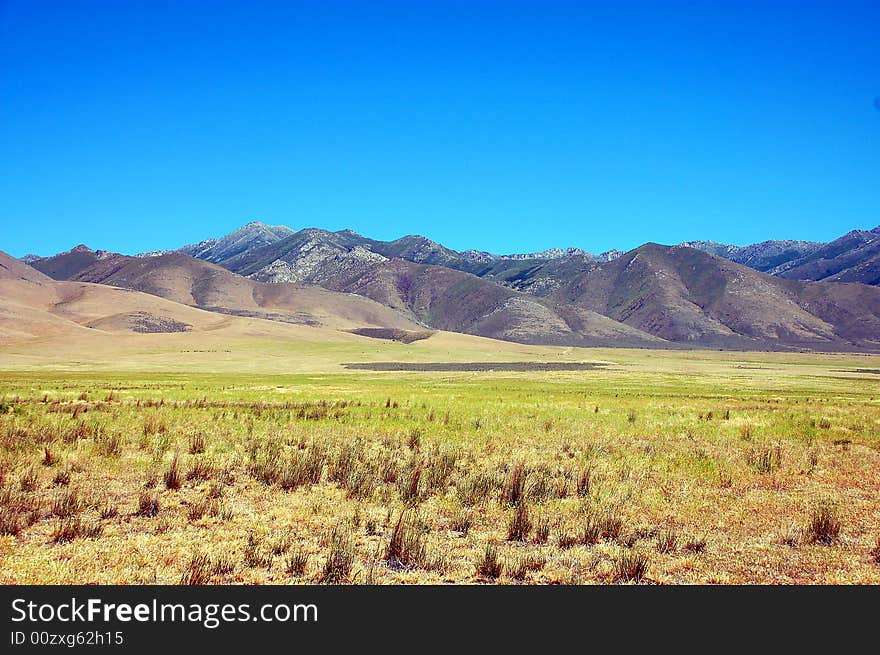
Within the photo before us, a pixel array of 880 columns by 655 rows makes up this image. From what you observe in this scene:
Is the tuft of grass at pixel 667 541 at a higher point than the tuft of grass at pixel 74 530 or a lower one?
lower

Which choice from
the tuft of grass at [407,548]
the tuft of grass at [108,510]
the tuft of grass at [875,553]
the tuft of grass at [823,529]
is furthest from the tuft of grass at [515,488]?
the tuft of grass at [108,510]

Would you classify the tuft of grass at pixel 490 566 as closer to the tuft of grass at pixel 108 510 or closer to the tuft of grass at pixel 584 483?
the tuft of grass at pixel 584 483

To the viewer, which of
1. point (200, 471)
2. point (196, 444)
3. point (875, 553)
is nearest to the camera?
point (875, 553)

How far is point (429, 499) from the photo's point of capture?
1477cm

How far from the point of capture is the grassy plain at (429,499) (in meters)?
10.4

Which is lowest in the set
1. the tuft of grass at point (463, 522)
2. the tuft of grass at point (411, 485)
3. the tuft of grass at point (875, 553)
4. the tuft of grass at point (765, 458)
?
the tuft of grass at point (765, 458)

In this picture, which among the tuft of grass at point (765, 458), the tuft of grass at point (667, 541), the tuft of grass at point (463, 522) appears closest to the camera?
the tuft of grass at point (667, 541)

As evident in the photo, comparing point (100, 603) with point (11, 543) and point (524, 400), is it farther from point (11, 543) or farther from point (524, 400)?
point (524, 400)

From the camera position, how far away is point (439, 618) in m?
8.11

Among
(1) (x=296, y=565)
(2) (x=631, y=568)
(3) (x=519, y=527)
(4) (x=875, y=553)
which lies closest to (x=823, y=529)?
(4) (x=875, y=553)

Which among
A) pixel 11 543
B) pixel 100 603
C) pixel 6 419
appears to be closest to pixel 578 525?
pixel 100 603

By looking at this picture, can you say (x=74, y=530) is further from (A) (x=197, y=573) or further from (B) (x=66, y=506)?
(A) (x=197, y=573)

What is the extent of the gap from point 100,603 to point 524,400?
1400 inches

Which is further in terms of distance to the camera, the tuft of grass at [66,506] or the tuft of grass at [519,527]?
the tuft of grass at [66,506]
